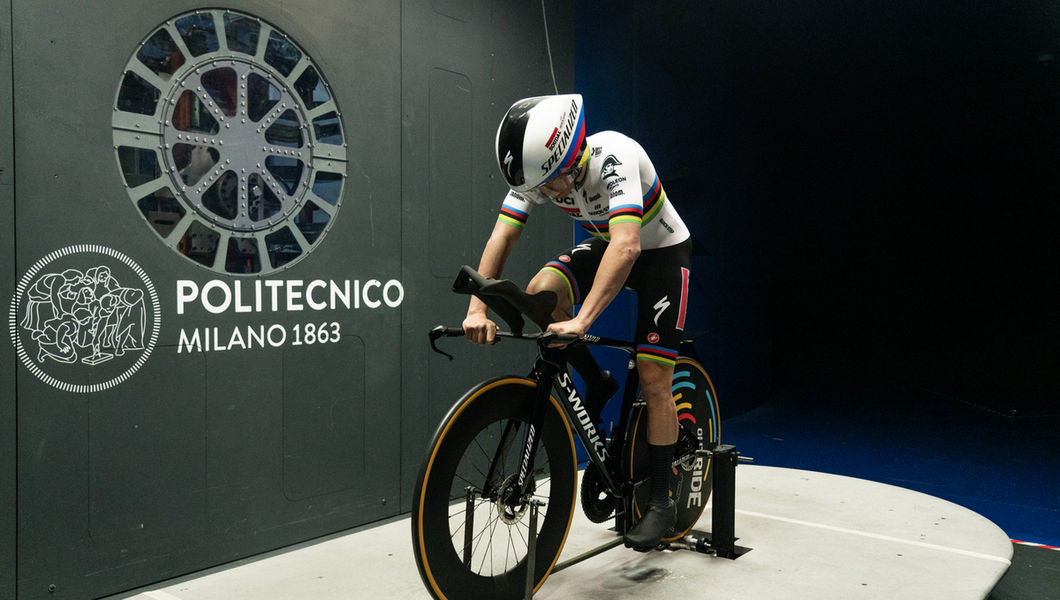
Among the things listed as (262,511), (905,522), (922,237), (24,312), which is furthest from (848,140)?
(24,312)

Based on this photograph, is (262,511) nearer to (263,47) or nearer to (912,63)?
(263,47)

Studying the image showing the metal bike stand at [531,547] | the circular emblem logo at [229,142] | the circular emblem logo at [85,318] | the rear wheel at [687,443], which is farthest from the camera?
the rear wheel at [687,443]

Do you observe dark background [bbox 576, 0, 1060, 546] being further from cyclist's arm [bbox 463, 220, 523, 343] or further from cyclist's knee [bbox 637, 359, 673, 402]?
cyclist's arm [bbox 463, 220, 523, 343]

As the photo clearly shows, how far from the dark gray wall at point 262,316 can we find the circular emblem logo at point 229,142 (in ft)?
0.18

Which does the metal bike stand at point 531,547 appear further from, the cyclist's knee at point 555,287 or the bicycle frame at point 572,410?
the cyclist's knee at point 555,287

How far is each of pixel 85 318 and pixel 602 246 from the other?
176 cm

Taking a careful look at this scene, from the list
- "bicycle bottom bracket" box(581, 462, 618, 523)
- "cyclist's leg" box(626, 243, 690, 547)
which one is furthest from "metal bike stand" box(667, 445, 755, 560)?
"bicycle bottom bracket" box(581, 462, 618, 523)

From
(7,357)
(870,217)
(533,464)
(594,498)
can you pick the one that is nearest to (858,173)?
(870,217)

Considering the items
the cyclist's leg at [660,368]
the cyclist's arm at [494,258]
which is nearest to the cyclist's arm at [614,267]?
the cyclist's arm at [494,258]

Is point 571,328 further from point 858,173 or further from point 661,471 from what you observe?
point 858,173

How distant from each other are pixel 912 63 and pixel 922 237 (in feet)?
7.26

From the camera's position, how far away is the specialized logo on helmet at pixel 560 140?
2193mm

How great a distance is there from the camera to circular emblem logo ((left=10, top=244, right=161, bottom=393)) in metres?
2.38

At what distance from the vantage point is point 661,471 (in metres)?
2.59
